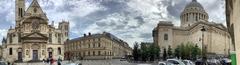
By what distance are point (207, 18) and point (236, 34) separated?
478 ft

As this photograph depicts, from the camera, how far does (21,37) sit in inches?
3546

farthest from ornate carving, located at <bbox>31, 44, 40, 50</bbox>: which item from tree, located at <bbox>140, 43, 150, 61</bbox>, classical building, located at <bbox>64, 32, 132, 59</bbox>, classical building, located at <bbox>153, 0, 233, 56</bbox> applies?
classical building, located at <bbox>153, 0, 233, 56</bbox>

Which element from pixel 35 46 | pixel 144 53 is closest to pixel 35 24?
pixel 35 46

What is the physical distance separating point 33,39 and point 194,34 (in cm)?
5969

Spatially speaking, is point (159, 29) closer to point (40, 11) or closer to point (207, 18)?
point (207, 18)

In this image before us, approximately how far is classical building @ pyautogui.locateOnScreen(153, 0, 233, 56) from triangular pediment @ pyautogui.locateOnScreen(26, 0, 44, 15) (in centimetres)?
4648

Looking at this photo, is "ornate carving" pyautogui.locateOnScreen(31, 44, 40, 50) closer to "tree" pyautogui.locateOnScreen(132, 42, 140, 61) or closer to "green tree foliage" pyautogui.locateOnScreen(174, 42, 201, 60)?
"tree" pyautogui.locateOnScreen(132, 42, 140, 61)

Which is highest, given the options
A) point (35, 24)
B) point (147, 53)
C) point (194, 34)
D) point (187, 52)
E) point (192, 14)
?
point (192, 14)

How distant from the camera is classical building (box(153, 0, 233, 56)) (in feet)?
422

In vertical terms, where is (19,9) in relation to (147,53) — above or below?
above

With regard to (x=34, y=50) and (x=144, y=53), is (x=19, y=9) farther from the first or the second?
(x=144, y=53)

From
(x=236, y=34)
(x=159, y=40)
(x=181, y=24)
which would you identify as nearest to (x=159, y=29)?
(x=159, y=40)

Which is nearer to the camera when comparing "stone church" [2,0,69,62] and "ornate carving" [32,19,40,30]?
"stone church" [2,0,69,62]

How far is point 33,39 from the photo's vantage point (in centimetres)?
9038
